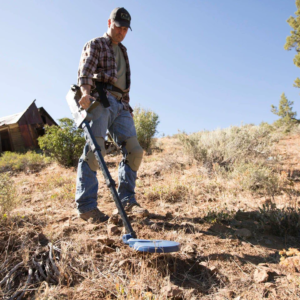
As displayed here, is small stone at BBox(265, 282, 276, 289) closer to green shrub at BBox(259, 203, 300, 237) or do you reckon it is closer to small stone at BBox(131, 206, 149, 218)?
green shrub at BBox(259, 203, 300, 237)

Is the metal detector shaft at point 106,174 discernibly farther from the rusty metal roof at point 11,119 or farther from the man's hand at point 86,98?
the rusty metal roof at point 11,119

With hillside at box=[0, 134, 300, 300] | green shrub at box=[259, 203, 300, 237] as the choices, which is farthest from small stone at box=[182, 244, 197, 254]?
green shrub at box=[259, 203, 300, 237]

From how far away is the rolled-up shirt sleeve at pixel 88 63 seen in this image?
2.74 metres

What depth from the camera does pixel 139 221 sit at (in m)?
2.62

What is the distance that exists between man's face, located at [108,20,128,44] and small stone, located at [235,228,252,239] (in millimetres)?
2626

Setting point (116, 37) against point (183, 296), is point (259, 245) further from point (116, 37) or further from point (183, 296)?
point (116, 37)

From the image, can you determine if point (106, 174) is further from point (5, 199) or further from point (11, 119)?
point (11, 119)

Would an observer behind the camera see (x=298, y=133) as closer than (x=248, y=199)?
No

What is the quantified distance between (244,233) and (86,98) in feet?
7.05

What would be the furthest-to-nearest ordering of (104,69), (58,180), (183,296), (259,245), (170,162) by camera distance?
(170,162) → (58,180) → (104,69) → (259,245) → (183,296)

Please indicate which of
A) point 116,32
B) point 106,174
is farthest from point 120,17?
point 106,174

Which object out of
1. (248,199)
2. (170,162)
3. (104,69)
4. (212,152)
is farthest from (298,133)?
(104,69)

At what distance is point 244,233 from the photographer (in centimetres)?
246

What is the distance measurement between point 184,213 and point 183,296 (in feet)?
5.06
